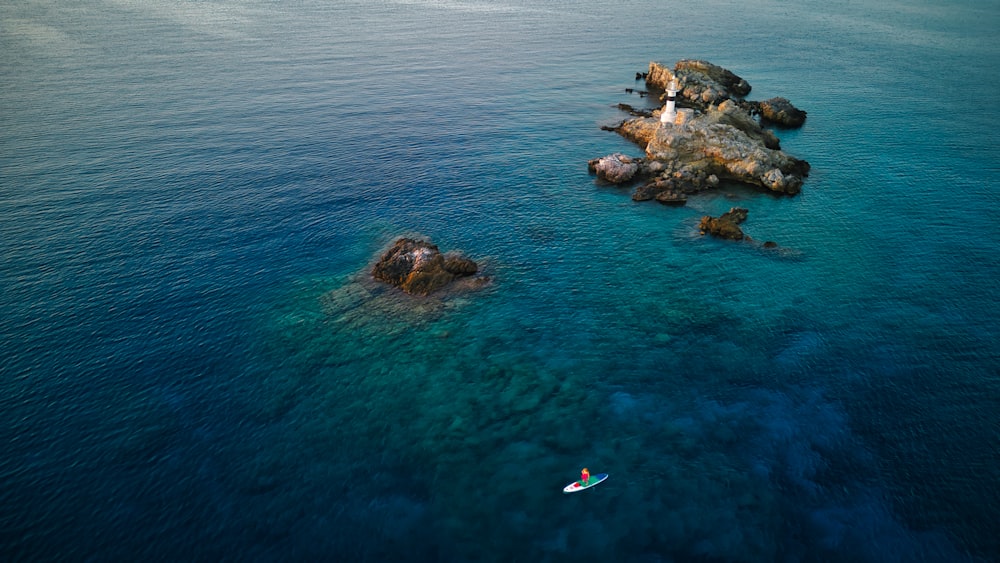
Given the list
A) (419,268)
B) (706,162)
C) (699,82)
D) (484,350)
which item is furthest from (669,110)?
(484,350)

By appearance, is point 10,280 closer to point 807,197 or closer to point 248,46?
point 807,197

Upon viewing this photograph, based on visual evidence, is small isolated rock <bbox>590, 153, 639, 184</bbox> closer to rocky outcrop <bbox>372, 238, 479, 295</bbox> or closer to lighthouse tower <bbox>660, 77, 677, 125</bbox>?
lighthouse tower <bbox>660, 77, 677, 125</bbox>

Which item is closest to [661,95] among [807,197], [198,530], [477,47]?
[807,197]

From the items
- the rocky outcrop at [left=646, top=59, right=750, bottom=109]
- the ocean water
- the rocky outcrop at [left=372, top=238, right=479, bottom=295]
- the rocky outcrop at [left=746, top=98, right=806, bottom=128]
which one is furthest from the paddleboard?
the rocky outcrop at [left=646, top=59, right=750, bottom=109]

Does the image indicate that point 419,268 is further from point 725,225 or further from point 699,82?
point 699,82

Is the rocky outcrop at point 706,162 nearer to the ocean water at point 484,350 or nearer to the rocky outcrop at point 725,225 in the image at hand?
the ocean water at point 484,350

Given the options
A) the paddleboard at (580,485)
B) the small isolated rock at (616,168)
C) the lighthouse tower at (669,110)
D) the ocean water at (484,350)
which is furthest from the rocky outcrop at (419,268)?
the lighthouse tower at (669,110)
